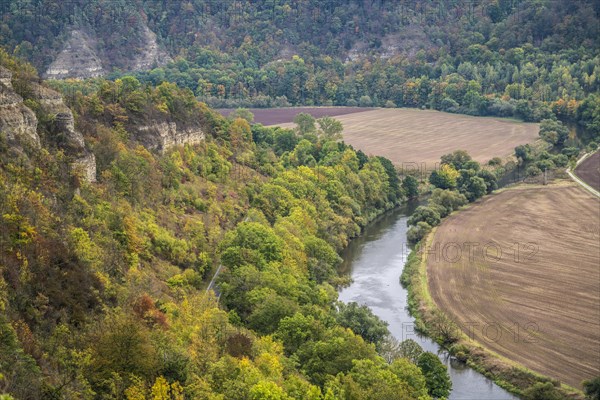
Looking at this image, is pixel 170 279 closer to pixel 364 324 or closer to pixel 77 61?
pixel 364 324

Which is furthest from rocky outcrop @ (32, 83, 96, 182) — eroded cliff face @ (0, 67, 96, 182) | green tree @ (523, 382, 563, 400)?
green tree @ (523, 382, 563, 400)

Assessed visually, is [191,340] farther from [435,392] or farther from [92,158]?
[92,158]

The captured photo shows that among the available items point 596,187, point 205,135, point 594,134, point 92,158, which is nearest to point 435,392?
point 92,158

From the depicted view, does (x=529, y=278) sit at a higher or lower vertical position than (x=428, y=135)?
higher

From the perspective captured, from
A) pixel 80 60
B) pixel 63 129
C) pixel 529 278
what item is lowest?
pixel 529 278

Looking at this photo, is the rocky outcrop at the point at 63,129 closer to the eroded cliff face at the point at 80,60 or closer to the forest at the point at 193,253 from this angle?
the forest at the point at 193,253

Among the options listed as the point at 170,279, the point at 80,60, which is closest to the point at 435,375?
the point at 170,279

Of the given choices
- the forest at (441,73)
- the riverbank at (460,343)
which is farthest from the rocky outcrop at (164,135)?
the forest at (441,73)
